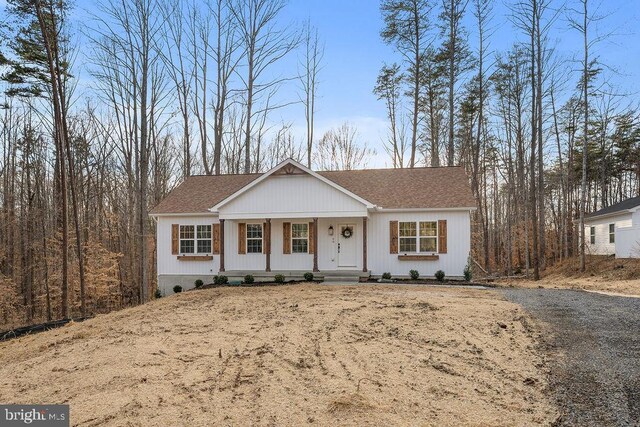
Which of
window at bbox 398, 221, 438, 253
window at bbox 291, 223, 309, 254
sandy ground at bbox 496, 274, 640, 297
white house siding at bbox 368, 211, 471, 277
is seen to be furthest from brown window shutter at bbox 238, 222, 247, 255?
sandy ground at bbox 496, 274, 640, 297

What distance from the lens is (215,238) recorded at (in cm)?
1667

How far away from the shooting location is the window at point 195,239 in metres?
16.8

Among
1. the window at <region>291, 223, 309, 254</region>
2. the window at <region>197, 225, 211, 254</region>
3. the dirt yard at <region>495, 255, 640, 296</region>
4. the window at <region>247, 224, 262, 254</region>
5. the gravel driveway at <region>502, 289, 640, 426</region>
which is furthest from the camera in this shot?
the window at <region>197, 225, 211, 254</region>

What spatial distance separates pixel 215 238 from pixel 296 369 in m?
12.5

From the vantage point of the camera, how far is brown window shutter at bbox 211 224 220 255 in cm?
1658

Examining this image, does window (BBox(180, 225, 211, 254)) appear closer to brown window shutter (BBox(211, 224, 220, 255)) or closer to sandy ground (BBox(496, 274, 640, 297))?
brown window shutter (BBox(211, 224, 220, 255))

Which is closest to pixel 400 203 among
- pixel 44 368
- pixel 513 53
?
pixel 44 368

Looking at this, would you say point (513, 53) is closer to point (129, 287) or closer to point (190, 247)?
point (190, 247)

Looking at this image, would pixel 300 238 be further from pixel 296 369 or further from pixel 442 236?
pixel 296 369

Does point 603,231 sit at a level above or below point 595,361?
above

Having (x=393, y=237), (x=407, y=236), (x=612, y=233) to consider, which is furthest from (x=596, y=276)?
(x=393, y=237)

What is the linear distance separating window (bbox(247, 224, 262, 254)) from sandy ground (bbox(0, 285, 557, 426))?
790cm

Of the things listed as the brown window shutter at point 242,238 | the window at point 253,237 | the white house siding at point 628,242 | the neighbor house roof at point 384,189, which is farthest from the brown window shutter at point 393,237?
the white house siding at point 628,242

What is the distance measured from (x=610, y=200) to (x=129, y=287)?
3548 cm
